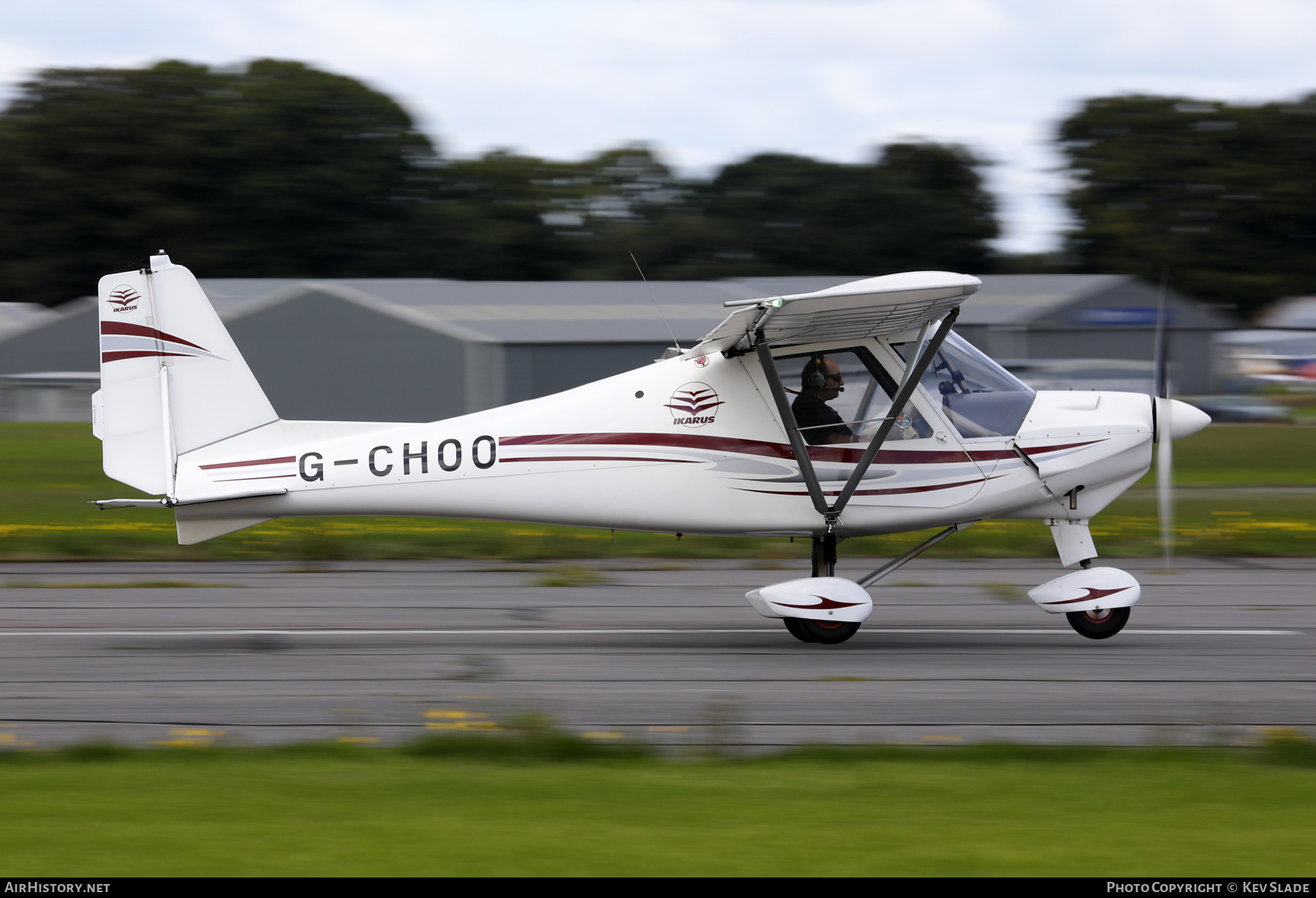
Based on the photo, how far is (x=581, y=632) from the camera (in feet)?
32.6

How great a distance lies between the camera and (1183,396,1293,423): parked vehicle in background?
132 ft

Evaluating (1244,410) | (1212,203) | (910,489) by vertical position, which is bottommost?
(1244,410)

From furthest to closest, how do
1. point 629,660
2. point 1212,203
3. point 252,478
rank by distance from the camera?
1. point 1212,203
2. point 252,478
3. point 629,660

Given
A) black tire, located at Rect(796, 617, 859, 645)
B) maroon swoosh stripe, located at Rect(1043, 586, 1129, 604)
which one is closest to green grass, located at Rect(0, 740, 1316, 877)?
maroon swoosh stripe, located at Rect(1043, 586, 1129, 604)

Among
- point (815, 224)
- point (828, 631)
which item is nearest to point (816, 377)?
point (828, 631)

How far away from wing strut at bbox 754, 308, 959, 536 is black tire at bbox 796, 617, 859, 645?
678 millimetres

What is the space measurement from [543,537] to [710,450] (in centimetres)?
607

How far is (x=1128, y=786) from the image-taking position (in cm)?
573

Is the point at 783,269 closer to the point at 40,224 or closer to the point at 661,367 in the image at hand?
the point at 40,224

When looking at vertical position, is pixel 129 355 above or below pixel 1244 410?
above

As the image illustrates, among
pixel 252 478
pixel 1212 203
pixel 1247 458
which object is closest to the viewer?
pixel 252 478

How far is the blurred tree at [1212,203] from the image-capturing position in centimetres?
6050

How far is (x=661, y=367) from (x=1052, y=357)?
38.2m

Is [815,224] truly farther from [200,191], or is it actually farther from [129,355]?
[129,355]
